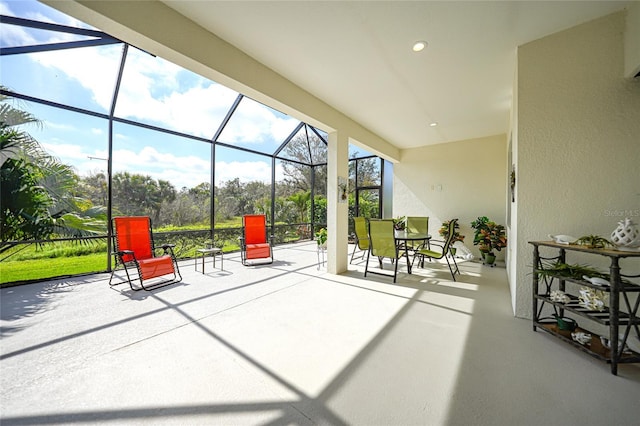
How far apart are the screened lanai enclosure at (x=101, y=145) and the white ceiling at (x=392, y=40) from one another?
2.04 metres

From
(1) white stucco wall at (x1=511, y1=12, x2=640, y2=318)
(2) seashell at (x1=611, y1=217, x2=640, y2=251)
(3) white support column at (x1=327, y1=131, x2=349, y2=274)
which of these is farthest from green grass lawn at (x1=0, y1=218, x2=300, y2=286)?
(2) seashell at (x1=611, y1=217, x2=640, y2=251)

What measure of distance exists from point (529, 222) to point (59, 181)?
272 inches

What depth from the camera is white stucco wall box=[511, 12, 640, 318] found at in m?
2.35

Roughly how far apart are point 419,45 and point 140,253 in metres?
5.01

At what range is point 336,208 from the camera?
186 inches

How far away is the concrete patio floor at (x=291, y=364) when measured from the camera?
57.4 inches

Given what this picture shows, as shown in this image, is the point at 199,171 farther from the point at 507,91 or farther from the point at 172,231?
the point at 507,91

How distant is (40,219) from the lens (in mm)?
3859

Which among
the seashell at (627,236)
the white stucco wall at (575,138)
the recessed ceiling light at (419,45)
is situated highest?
the recessed ceiling light at (419,45)

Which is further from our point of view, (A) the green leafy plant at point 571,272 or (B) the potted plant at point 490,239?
(B) the potted plant at point 490,239

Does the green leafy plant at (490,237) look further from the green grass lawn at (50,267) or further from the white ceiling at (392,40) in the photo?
the green grass lawn at (50,267)

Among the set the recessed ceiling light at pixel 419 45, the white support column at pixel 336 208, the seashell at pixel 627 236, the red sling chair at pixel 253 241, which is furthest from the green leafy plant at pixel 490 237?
the red sling chair at pixel 253 241

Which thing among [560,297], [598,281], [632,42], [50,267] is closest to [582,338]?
[560,297]

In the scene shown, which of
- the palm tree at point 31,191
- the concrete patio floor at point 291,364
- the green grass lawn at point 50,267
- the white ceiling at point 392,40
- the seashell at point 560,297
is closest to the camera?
the concrete patio floor at point 291,364
